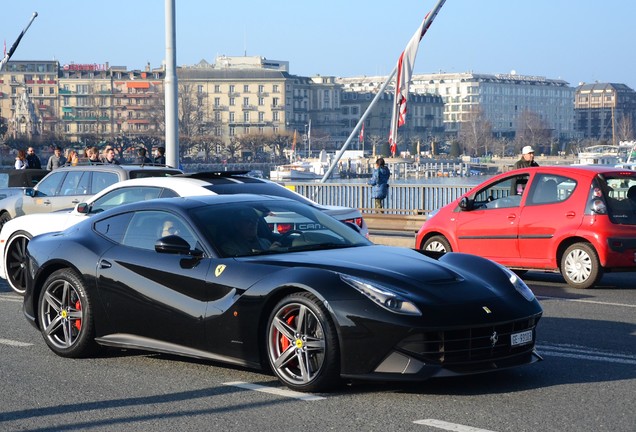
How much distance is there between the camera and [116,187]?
13422 mm

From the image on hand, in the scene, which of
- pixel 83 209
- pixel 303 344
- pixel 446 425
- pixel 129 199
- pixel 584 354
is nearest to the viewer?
pixel 446 425

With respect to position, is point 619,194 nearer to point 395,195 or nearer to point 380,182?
point 380,182

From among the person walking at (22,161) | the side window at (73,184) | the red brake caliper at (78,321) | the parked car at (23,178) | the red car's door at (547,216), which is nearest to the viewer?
the red brake caliper at (78,321)

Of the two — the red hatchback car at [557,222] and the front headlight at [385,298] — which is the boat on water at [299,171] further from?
the front headlight at [385,298]

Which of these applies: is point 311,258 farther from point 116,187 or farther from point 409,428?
point 116,187

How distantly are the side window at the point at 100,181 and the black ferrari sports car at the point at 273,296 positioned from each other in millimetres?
6574

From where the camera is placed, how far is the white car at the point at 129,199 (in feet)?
42.3

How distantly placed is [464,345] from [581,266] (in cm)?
746

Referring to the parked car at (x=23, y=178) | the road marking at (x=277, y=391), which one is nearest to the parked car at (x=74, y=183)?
the parked car at (x=23, y=178)

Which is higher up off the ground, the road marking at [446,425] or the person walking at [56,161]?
the person walking at [56,161]

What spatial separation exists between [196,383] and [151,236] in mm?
1346

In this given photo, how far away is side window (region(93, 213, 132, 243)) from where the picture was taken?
347 inches

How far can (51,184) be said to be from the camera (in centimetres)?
1681

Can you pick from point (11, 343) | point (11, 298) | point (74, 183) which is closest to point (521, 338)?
point (11, 343)
